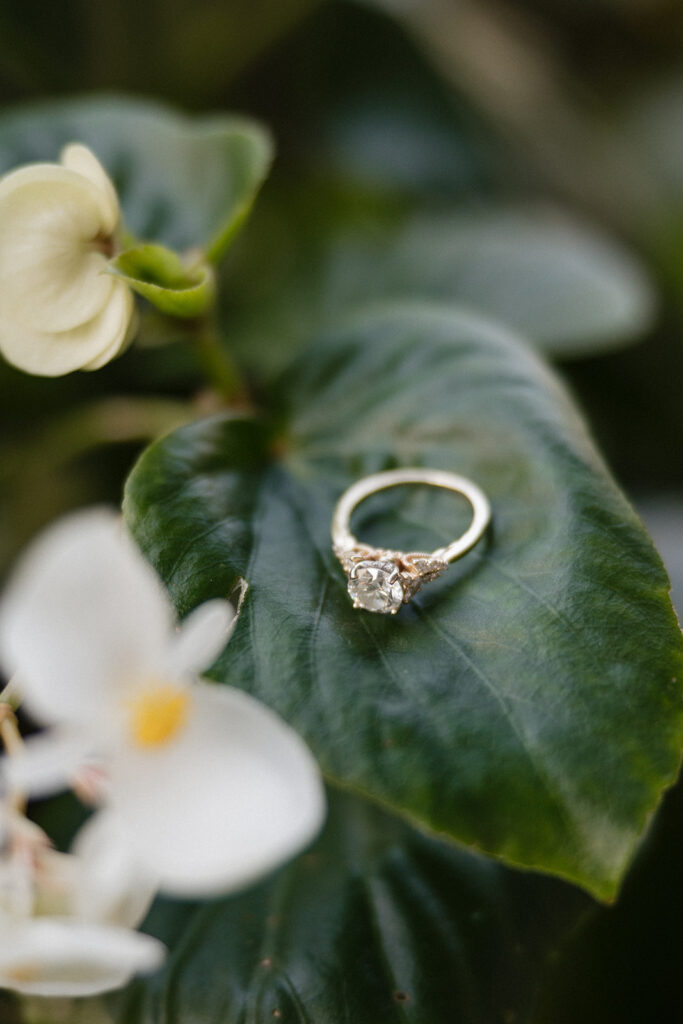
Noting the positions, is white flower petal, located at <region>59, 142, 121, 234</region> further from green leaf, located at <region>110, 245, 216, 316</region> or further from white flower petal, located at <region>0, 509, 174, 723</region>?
white flower petal, located at <region>0, 509, 174, 723</region>

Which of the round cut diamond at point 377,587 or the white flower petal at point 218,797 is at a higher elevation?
the white flower petal at point 218,797

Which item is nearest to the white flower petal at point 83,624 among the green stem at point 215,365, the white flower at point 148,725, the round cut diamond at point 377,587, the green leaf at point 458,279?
the white flower at point 148,725

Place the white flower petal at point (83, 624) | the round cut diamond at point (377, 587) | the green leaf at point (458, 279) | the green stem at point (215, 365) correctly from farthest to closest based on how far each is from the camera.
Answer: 1. the green leaf at point (458, 279)
2. the green stem at point (215, 365)
3. the round cut diamond at point (377, 587)
4. the white flower petal at point (83, 624)

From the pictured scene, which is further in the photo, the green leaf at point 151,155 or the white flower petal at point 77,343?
the green leaf at point 151,155

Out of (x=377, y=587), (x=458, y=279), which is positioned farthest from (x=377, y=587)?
(x=458, y=279)

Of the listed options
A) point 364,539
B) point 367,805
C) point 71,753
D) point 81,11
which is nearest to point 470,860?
point 367,805

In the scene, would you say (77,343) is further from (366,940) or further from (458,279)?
(458,279)

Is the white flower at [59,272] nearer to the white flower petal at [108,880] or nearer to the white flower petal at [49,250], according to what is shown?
the white flower petal at [49,250]

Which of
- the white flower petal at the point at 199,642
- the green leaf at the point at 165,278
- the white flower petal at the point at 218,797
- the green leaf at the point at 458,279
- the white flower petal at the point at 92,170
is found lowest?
the green leaf at the point at 458,279
